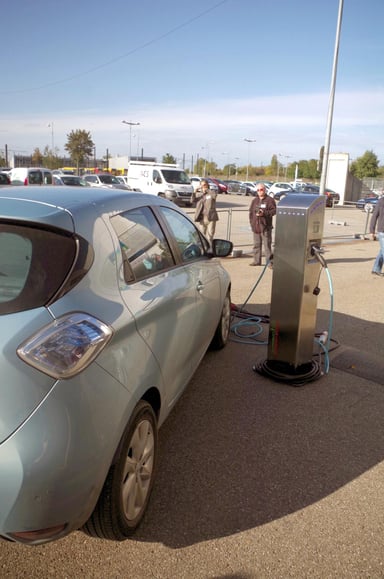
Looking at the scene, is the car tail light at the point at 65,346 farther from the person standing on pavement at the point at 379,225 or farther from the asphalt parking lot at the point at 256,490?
the person standing on pavement at the point at 379,225

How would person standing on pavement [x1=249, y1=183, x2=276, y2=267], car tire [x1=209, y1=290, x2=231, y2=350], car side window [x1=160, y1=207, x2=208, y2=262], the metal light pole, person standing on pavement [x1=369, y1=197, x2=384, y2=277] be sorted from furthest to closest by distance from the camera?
the metal light pole → person standing on pavement [x1=249, y1=183, x2=276, y2=267] → person standing on pavement [x1=369, y1=197, x2=384, y2=277] → car tire [x1=209, y1=290, x2=231, y2=350] → car side window [x1=160, y1=207, x2=208, y2=262]

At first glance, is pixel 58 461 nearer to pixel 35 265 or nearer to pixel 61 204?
pixel 35 265

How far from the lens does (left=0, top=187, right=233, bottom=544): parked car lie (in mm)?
1742

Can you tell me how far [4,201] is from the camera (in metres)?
2.30

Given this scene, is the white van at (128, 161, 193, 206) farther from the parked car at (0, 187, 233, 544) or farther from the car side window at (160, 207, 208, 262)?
the parked car at (0, 187, 233, 544)

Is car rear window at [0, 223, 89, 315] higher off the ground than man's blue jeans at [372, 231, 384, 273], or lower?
higher

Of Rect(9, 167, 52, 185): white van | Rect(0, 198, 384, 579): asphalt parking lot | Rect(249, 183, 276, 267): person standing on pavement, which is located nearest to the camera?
Rect(0, 198, 384, 579): asphalt parking lot

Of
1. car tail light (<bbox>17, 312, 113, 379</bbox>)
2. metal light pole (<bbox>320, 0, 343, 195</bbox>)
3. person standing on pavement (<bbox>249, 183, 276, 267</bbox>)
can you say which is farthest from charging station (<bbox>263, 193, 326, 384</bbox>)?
metal light pole (<bbox>320, 0, 343, 195</bbox>)

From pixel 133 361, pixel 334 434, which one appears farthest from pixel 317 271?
pixel 133 361

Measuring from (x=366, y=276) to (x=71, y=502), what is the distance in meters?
8.92

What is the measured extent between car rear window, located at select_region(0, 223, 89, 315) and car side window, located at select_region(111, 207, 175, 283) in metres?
0.41

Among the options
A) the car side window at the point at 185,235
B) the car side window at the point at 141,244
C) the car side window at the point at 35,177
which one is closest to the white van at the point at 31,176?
the car side window at the point at 35,177

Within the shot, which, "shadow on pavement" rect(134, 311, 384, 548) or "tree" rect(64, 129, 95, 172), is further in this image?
"tree" rect(64, 129, 95, 172)

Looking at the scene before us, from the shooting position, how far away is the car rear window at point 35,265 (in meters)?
1.91
